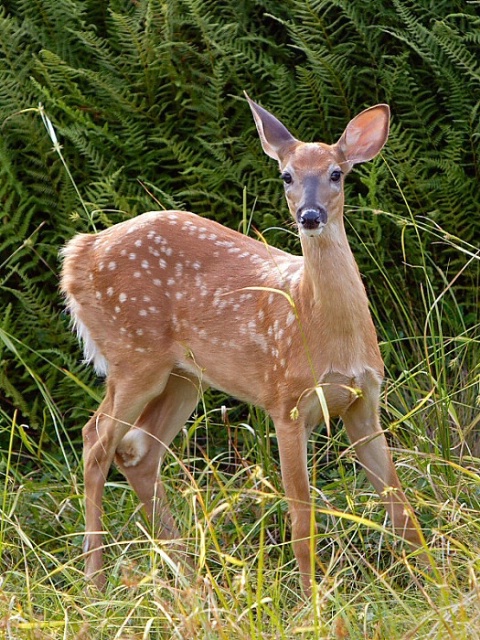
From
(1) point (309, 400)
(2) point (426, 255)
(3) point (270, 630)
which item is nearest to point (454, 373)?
(2) point (426, 255)

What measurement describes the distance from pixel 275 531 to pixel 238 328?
0.88 meters

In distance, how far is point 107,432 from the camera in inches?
206

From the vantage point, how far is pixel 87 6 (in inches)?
243

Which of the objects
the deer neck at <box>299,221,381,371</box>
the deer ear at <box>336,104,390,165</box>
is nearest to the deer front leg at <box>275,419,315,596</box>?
the deer neck at <box>299,221,381,371</box>

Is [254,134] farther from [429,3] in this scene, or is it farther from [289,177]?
[289,177]

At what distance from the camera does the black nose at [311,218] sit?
4.17m

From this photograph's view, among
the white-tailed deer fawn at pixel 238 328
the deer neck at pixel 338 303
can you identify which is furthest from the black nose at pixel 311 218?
the deer neck at pixel 338 303

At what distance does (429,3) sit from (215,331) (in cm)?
194

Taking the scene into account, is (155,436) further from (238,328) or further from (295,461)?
(295,461)

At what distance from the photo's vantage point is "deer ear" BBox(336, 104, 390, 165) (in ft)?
14.9

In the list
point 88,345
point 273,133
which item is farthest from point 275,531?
point 273,133

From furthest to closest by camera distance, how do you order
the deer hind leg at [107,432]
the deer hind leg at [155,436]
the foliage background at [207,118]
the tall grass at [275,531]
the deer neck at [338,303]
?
the foliage background at [207,118]
the deer hind leg at [155,436]
the deer hind leg at [107,432]
the deer neck at [338,303]
the tall grass at [275,531]

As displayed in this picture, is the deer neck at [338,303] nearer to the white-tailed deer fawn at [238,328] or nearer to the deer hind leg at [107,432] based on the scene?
the white-tailed deer fawn at [238,328]

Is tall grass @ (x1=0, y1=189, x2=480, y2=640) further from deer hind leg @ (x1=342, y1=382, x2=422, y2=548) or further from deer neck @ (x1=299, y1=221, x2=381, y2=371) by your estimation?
deer neck @ (x1=299, y1=221, x2=381, y2=371)
